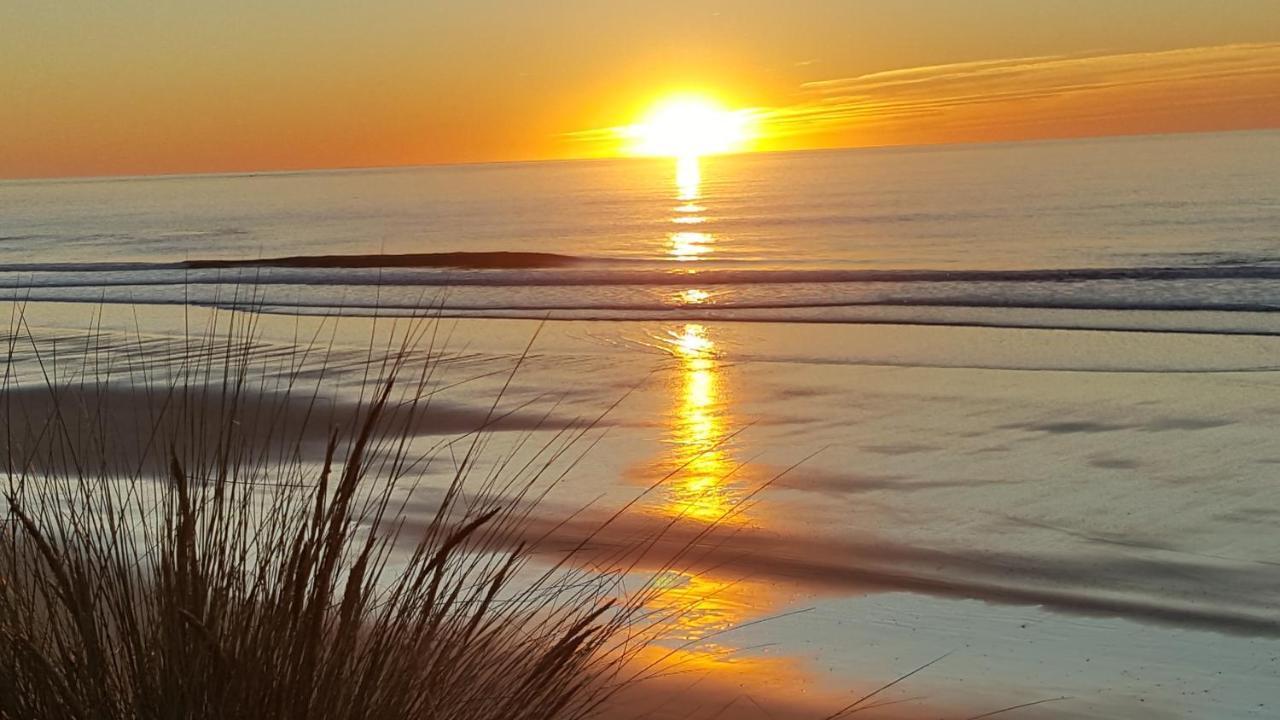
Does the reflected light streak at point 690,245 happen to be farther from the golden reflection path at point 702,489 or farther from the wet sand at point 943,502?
the wet sand at point 943,502

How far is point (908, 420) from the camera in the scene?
9891 mm

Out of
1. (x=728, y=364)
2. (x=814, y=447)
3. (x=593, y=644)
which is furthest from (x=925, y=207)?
(x=593, y=644)

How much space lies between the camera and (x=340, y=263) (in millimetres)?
30891

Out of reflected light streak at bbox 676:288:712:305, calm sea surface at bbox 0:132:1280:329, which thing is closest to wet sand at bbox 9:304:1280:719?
calm sea surface at bbox 0:132:1280:329

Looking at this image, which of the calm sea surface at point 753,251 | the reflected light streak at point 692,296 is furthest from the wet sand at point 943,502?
the reflected light streak at point 692,296

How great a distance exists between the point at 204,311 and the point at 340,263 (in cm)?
1075

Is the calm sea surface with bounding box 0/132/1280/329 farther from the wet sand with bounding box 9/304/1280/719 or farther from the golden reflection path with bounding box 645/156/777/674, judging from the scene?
the wet sand with bounding box 9/304/1280/719

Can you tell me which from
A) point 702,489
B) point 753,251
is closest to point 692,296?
point 753,251

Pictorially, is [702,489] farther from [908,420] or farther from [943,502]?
[908,420]

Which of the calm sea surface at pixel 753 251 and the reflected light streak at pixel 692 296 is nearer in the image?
the calm sea surface at pixel 753 251

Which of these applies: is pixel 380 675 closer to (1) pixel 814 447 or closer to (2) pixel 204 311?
(1) pixel 814 447

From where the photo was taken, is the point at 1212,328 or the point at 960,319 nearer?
the point at 1212,328

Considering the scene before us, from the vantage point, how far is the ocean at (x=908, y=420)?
5.21m

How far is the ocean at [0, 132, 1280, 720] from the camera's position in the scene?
5207 millimetres
